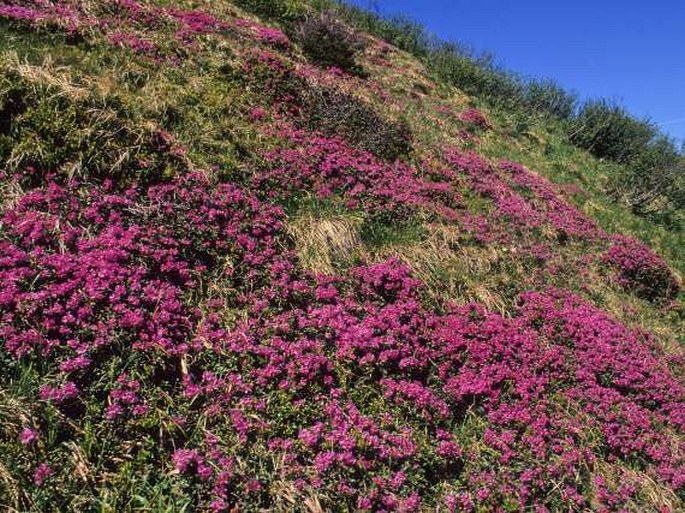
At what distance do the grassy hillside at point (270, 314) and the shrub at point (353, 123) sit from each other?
8 cm

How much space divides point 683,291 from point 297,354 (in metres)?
12.0

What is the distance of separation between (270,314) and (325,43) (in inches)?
492

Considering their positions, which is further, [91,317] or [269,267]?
[269,267]

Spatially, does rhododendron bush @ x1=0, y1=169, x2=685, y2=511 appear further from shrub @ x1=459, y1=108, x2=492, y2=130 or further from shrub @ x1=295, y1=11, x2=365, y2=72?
shrub @ x1=459, y1=108, x2=492, y2=130

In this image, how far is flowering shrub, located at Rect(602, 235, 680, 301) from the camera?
1180 centimetres

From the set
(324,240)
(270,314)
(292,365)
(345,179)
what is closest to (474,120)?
(345,179)

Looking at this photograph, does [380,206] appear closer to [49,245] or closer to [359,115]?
[359,115]

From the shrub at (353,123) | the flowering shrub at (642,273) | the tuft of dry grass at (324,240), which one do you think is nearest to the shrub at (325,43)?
the shrub at (353,123)

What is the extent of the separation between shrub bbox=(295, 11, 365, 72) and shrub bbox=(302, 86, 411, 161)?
4.01m

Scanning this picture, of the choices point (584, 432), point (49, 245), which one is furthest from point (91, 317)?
point (584, 432)

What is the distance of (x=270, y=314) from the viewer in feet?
19.7

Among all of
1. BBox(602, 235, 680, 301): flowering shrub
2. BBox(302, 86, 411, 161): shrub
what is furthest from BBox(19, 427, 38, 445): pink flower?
BBox(602, 235, 680, 301): flowering shrub

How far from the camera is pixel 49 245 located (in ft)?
17.9

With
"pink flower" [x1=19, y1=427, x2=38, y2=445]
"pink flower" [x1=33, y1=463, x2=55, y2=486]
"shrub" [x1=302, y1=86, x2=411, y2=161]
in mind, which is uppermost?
"shrub" [x1=302, y1=86, x2=411, y2=161]
